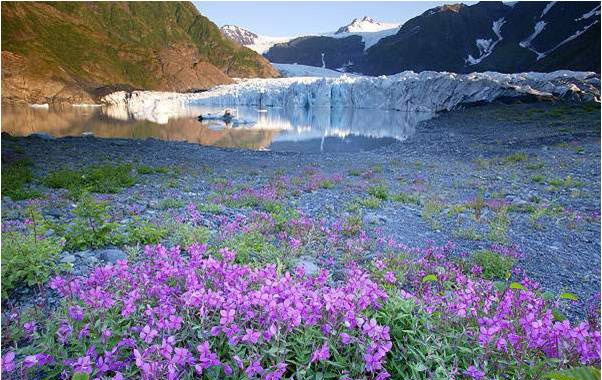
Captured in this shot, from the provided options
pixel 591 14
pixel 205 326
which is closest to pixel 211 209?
pixel 205 326

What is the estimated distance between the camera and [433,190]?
45.1 ft

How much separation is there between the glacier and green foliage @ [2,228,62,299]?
2552 inches

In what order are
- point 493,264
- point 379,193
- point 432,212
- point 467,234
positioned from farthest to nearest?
point 379,193 → point 432,212 → point 467,234 → point 493,264

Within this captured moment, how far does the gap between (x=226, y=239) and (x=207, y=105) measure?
11519 cm

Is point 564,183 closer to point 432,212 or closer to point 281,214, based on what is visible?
point 432,212

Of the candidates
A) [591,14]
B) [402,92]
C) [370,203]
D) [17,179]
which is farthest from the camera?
[591,14]

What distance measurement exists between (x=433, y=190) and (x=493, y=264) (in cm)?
772

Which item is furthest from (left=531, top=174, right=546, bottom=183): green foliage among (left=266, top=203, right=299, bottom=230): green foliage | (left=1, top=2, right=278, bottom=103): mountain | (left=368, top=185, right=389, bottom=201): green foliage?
(left=1, top=2, right=278, bottom=103): mountain

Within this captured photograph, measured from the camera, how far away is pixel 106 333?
2.35 metres

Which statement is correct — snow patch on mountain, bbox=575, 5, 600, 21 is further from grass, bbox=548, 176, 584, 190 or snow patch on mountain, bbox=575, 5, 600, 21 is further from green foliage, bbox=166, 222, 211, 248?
green foliage, bbox=166, 222, 211, 248

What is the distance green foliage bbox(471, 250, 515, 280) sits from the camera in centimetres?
613

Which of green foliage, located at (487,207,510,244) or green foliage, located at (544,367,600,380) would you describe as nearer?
green foliage, located at (544,367,600,380)

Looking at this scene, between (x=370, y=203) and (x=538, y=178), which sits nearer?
(x=370, y=203)

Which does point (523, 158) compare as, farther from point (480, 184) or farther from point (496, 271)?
point (496, 271)
